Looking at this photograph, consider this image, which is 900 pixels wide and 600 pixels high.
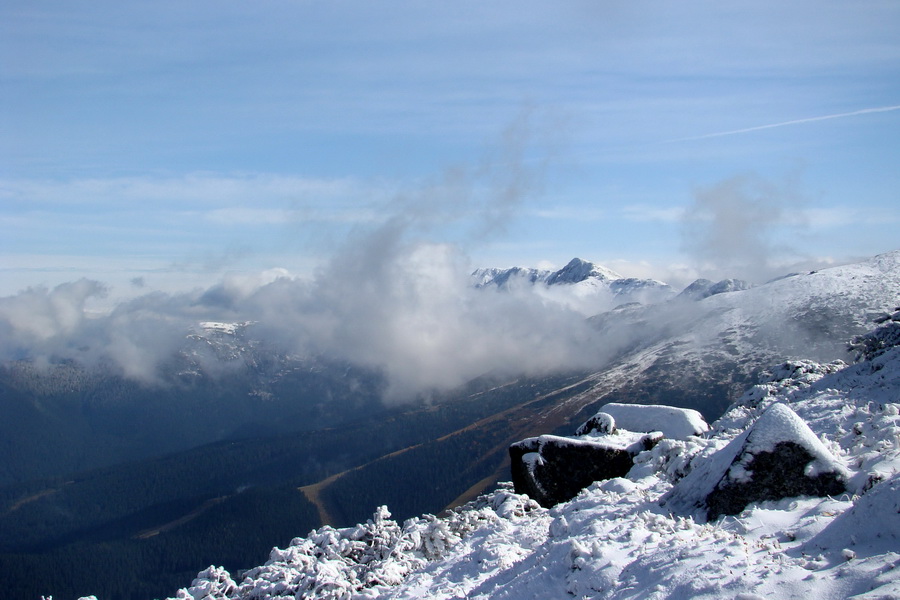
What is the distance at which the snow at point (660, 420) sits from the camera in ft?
116

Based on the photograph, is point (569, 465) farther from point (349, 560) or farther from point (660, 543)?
point (660, 543)

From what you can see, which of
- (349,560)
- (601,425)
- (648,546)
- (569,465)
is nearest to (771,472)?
(648,546)

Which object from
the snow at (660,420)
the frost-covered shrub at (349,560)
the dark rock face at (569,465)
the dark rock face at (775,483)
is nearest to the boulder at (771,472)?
the dark rock face at (775,483)

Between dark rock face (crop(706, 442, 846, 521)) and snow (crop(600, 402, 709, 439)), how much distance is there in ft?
60.0

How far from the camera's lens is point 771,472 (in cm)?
1697

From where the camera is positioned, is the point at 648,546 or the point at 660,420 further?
the point at 660,420

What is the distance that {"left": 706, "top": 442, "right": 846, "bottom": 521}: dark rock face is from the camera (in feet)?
54.3

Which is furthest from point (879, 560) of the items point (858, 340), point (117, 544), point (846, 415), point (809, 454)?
point (117, 544)

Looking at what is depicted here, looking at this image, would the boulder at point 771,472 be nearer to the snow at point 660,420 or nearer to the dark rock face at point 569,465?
the dark rock face at point 569,465

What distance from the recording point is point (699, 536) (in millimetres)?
14344

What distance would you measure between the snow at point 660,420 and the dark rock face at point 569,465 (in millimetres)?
4692

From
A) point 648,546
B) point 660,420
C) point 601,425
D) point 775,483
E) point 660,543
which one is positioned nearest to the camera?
point 660,543

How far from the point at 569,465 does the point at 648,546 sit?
1740cm

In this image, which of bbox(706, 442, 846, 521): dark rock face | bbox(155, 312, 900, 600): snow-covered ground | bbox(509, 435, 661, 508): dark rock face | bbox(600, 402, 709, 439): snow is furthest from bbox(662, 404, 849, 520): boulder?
bbox(600, 402, 709, 439): snow
